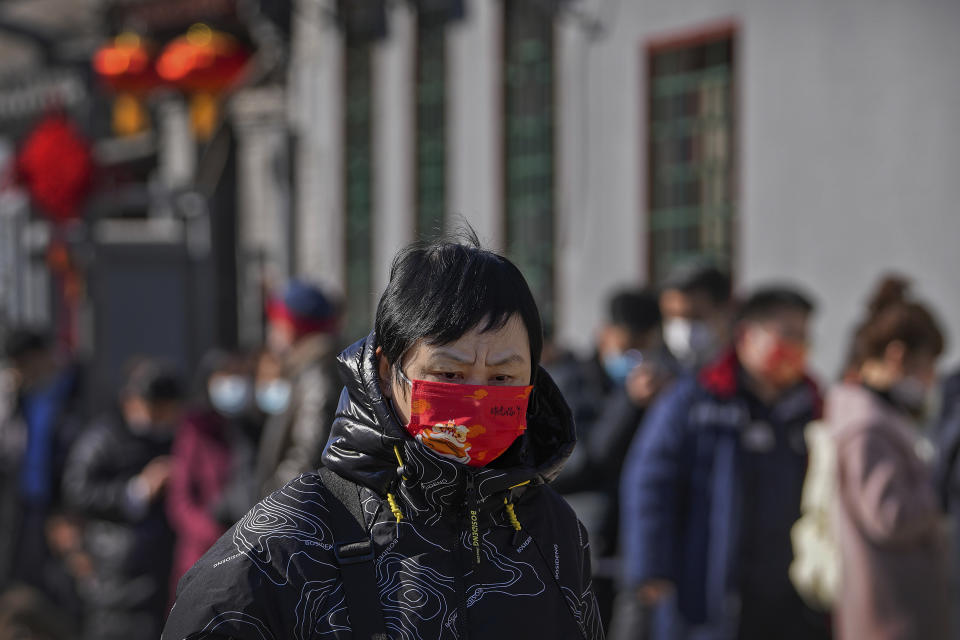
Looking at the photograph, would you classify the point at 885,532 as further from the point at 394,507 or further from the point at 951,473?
the point at 394,507

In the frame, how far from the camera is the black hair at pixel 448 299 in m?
2.16

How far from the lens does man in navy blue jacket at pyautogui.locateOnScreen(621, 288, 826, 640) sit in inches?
209

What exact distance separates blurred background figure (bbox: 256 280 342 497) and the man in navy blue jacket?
1457 millimetres

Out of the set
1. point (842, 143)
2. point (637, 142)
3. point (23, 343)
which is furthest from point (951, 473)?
point (23, 343)

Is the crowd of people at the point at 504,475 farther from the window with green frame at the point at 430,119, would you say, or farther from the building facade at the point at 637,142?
the window with green frame at the point at 430,119

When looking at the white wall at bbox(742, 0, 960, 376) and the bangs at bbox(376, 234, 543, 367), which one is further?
the white wall at bbox(742, 0, 960, 376)

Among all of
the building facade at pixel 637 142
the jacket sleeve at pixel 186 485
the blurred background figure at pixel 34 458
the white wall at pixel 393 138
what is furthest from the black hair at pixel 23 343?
the white wall at pixel 393 138

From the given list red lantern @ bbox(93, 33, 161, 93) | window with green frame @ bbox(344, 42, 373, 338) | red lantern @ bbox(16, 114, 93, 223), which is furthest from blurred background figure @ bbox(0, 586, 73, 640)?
window with green frame @ bbox(344, 42, 373, 338)

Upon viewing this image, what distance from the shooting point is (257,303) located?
53.5 ft

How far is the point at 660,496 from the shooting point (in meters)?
5.53

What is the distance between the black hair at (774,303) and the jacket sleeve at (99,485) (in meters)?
3.54

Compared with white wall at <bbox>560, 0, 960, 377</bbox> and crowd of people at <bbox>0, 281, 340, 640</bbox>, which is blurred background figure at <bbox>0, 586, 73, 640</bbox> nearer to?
crowd of people at <bbox>0, 281, 340, 640</bbox>

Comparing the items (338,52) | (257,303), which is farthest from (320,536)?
(257,303)

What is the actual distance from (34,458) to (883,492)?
5396 mm
